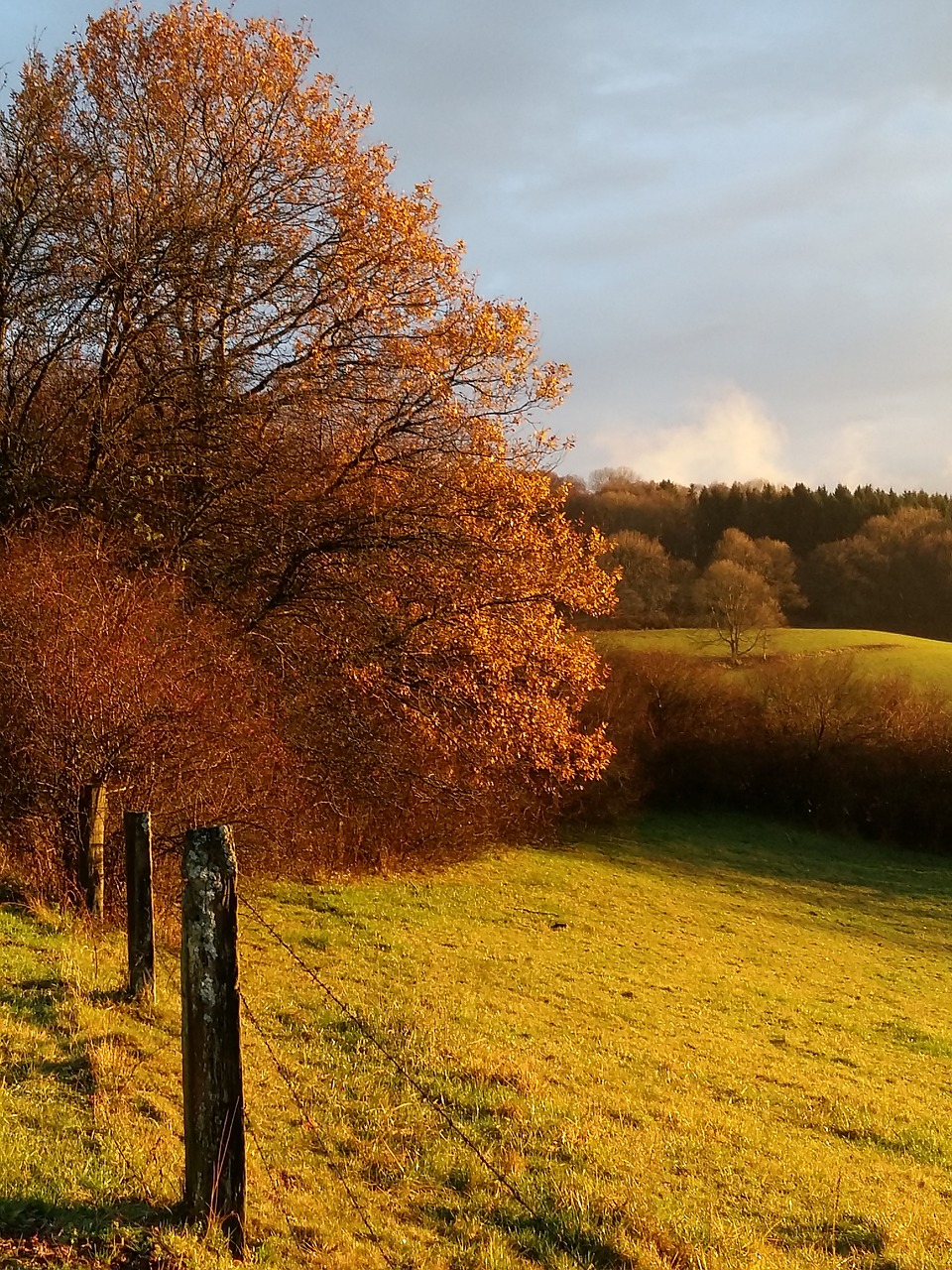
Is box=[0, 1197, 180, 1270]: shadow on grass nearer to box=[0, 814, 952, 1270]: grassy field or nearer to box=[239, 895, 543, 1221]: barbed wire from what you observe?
box=[0, 814, 952, 1270]: grassy field

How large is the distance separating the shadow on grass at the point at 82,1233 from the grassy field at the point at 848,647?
39.2 meters

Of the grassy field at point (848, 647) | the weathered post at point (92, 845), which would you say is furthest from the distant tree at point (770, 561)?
the weathered post at point (92, 845)

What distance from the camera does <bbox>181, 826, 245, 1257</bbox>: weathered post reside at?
3.94 m

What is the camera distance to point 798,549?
87125 millimetres

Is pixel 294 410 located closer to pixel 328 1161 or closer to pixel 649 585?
pixel 328 1161

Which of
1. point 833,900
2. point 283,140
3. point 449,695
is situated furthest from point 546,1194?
point 833,900

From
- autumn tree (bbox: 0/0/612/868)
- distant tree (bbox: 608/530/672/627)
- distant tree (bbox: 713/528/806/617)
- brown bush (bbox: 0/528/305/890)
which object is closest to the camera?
brown bush (bbox: 0/528/305/890)

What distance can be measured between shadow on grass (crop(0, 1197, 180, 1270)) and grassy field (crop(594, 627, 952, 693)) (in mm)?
39200

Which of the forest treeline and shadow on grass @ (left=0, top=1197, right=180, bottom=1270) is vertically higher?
the forest treeline

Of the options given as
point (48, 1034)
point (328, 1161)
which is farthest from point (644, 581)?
point (328, 1161)

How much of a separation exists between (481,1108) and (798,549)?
8680 cm

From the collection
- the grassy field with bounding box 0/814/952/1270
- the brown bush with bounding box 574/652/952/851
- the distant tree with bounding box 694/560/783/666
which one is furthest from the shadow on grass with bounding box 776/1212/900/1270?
the distant tree with bounding box 694/560/783/666

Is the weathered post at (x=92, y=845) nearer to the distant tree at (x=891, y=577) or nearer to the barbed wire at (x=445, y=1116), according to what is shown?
the barbed wire at (x=445, y=1116)

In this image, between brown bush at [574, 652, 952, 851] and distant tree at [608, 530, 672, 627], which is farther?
distant tree at [608, 530, 672, 627]
